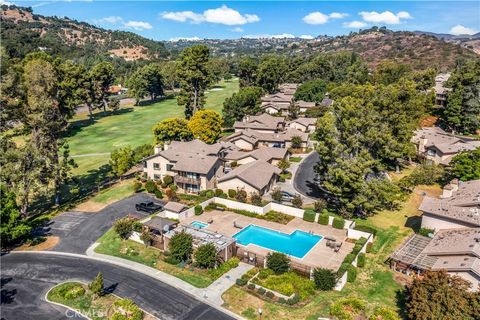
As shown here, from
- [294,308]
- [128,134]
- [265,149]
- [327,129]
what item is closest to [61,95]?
[128,134]

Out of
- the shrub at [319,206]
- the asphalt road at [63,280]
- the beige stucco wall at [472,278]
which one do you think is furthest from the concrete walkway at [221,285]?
the beige stucco wall at [472,278]

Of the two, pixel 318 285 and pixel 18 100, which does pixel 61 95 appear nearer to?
pixel 18 100

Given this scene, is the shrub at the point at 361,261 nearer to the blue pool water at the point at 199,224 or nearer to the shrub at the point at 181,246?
the shrub at the point at 181,246

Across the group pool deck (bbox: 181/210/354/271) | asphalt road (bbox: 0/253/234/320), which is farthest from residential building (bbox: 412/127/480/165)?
asphalt road (bbox: 0/253/234/320)

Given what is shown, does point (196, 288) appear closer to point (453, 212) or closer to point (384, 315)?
point (384, 315)

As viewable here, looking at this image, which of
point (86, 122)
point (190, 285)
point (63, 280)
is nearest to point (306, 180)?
point (190, 285)

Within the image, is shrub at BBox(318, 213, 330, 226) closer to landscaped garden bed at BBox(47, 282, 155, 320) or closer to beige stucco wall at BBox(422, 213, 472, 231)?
beige stucco wall at BBox(422, 213, 472, 231)
